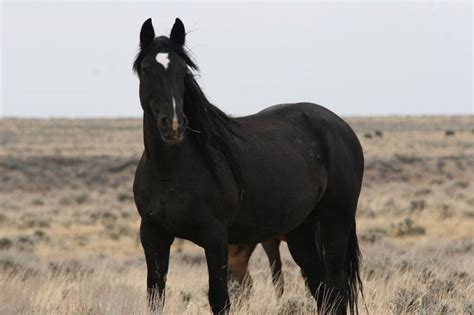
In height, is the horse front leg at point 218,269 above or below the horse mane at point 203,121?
below

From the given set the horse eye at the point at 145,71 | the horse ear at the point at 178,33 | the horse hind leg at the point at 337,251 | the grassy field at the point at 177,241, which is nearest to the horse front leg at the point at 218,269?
the grassy field at the point at 177,241

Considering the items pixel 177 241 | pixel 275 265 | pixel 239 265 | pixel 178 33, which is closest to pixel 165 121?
pixel 178 33

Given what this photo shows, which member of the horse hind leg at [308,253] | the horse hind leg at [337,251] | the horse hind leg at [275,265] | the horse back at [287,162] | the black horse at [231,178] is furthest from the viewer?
the horse hind leg at [275,265]

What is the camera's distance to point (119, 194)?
32.0 metres

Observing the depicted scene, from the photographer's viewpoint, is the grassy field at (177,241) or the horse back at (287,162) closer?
the horse back at (287,162)

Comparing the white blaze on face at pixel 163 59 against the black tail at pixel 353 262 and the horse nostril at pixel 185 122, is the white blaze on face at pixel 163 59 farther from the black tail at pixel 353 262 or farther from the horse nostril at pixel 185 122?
the black tail at pixel 353 262

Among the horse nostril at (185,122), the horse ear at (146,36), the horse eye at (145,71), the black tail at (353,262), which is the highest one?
the horse ear at (146,36)

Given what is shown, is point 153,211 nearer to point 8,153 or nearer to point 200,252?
point 200,252

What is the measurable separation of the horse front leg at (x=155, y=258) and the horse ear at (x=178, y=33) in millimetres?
1153

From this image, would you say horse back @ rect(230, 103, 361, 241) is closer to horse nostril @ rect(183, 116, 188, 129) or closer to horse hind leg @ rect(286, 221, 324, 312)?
horse hind leg @ rect(286, 221, 324, 312)

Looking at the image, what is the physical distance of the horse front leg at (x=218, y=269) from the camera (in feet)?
16.9

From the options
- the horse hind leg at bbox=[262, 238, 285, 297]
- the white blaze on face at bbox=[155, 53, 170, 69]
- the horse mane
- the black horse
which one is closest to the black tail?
the black horse

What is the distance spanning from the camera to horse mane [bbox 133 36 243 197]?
516cm

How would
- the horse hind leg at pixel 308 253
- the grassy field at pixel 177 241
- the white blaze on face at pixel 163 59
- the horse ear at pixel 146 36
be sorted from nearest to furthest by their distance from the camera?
1. the white blaze on face at pixel 163 59
2. the horse ear at pixel 146 36
3. the horse hind leg at pixel 308 253
4. the grassy field at pixel 177 241
